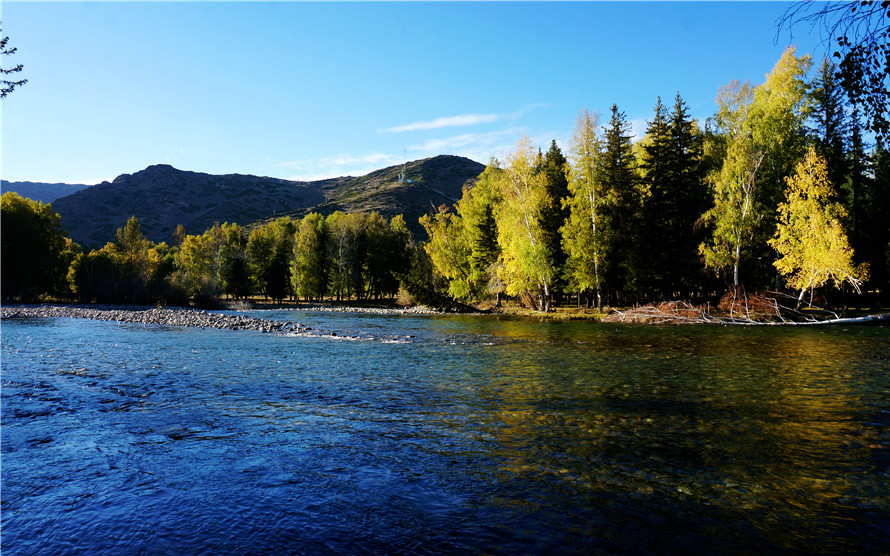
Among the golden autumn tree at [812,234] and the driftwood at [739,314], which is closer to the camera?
the driftwood at [739,314]

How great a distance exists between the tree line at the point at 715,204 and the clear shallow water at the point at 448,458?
26904 millimetres

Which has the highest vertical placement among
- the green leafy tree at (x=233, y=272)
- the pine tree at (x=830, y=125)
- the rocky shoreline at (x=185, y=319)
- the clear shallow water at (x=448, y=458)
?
the pine tree at (x=830, y=125)

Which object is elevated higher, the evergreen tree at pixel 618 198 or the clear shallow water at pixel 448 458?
the evergreen tree at pixel 618 198

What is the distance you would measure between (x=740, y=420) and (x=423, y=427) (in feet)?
26.4

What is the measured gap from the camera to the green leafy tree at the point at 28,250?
7600 centimetres

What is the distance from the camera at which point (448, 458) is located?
962cm

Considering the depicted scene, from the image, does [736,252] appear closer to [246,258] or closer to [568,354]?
[568,354]

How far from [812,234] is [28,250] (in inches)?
4194

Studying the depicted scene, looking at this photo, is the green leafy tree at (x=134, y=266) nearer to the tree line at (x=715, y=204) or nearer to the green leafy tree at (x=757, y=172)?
the tree line at (x=715, y=204)

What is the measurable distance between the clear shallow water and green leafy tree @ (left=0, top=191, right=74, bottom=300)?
75.4 meters

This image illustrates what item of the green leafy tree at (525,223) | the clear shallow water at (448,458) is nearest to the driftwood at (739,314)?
the green leafy tree at (525,223)

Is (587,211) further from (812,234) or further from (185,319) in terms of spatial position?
(185,319)

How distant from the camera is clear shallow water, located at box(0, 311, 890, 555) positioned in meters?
6.61

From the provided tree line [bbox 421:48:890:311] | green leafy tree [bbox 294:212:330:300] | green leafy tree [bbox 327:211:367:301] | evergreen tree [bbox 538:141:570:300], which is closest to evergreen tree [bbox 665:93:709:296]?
tree line [bbox 421:48:890:311]
